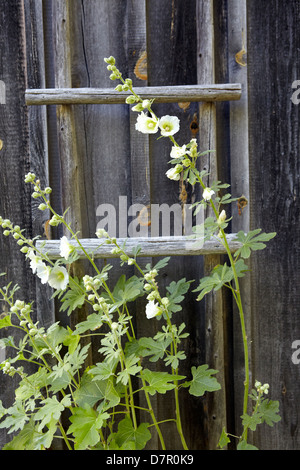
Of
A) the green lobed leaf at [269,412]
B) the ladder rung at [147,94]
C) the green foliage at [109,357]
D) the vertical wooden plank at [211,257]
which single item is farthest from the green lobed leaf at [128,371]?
the ladder rung at [147,94]

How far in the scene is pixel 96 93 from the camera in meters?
1.76

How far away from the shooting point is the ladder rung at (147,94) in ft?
5.75

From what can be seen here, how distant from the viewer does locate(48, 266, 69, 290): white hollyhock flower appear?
139 centimetres

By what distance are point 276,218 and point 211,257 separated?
1.21ft

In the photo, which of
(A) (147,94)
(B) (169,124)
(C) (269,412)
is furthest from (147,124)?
(C) (269,412)

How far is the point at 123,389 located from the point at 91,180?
3.13 ft

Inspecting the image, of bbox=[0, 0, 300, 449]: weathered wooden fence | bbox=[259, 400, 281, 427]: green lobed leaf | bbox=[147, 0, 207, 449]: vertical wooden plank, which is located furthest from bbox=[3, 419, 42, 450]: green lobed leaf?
bbox=[259, 400, 281, 427]: green lobed leaf

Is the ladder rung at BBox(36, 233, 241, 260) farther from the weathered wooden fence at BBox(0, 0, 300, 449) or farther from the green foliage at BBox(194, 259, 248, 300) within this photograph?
the green foliage at BBox(194, 259, 248, 300)

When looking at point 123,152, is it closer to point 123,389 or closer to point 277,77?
point 277,77

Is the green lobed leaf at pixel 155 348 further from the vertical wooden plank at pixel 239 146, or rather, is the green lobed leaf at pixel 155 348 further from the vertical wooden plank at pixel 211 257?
the vertical wooden plank at pixel 239 146

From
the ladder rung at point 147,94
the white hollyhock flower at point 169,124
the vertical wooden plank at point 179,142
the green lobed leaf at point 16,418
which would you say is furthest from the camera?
the vertical wooden plank at point 179,142

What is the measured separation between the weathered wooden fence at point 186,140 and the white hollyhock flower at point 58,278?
0.47 metres

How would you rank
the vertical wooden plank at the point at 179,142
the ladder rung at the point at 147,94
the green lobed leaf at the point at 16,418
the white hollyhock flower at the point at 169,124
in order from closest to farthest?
1. the white hollyhock flower at the point at 169,124
2. the green lobed leaf at the point at 16,418
3. the ladder rung at the point at 147,94
4. the vertical wooden plank at the point at 179,142

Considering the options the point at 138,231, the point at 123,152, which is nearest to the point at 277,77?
the point at 123,152
